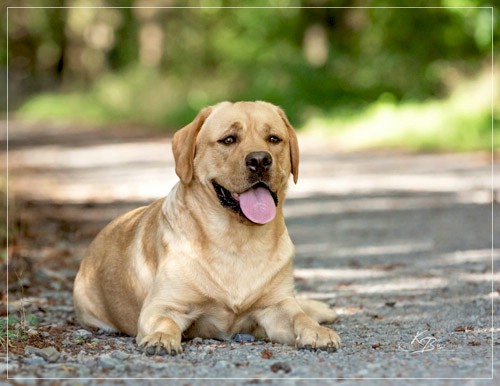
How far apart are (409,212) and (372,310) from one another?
17.5 feet

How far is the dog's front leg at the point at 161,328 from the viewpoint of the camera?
4855 millimetres

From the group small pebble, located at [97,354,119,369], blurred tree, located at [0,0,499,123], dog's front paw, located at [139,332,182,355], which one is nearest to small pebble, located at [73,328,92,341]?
dog's front paw, located at [139,332,182,355]

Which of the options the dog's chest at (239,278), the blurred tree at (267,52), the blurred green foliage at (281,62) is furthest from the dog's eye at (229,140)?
the blurred tree at (267,52)

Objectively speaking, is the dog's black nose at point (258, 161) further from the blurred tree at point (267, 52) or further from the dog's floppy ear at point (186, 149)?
the blurred tree at point (267, 52)

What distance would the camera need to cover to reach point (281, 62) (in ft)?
101

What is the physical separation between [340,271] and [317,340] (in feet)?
10.4

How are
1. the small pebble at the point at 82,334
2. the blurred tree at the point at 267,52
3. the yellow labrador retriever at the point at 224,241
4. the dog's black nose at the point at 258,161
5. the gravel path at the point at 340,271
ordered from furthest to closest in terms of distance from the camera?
the blurred tree at the point at 267,52
the small pebble at the point at 82,334
the yellow labrador retriever at the point at 224,241
the dog's black nose at the point at 258,161
the gravel path at the point at 340,271

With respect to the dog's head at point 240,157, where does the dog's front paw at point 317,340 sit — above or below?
below

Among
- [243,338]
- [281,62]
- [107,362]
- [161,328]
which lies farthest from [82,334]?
[281,62]

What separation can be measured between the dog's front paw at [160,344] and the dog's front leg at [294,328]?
0.66 m

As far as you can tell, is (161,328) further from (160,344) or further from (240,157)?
(240,157)

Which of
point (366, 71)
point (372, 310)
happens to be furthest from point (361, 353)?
point (366, 71)

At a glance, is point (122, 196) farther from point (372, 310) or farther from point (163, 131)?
point (163, 131)

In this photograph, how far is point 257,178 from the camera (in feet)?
17.1
